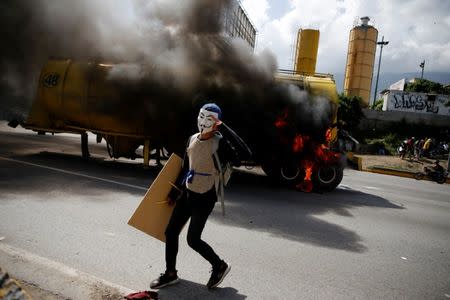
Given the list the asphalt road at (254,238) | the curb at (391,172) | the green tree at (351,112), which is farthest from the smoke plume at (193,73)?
the green tree at (351,112)

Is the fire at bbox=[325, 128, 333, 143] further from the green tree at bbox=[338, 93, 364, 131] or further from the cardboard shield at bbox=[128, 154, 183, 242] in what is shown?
the green tree at bbox=[338, 93, 364, 131]

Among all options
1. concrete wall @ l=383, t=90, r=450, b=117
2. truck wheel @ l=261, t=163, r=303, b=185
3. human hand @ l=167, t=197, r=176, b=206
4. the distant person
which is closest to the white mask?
human hand @ l=167, t=197, r=176, b=206

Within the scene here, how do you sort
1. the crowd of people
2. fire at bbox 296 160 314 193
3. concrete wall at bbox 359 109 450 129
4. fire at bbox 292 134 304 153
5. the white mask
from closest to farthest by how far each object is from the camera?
the white mask, fire at bbox 292 134 304 153, fire at bbox 296 160 314 193, the crowd of people, concrete wall at bbox 359 109 450 129

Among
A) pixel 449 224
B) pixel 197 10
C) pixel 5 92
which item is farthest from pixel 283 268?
pixel 5 92

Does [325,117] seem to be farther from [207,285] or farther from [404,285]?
[207,285]

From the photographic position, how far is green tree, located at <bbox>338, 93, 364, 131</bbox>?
27703mm

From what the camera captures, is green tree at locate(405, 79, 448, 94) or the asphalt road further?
green tree at locate(405, 79, 448, 94)

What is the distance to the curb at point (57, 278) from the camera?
3.00m

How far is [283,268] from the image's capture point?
3939mm

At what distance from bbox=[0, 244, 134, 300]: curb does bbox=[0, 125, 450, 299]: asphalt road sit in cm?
18

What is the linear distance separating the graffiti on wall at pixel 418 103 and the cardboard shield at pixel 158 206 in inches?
1308

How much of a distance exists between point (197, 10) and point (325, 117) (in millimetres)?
4059

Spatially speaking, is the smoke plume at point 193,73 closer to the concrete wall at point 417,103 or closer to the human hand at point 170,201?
the human hand at point 170,201

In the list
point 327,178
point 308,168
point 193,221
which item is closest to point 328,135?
point 308,168
